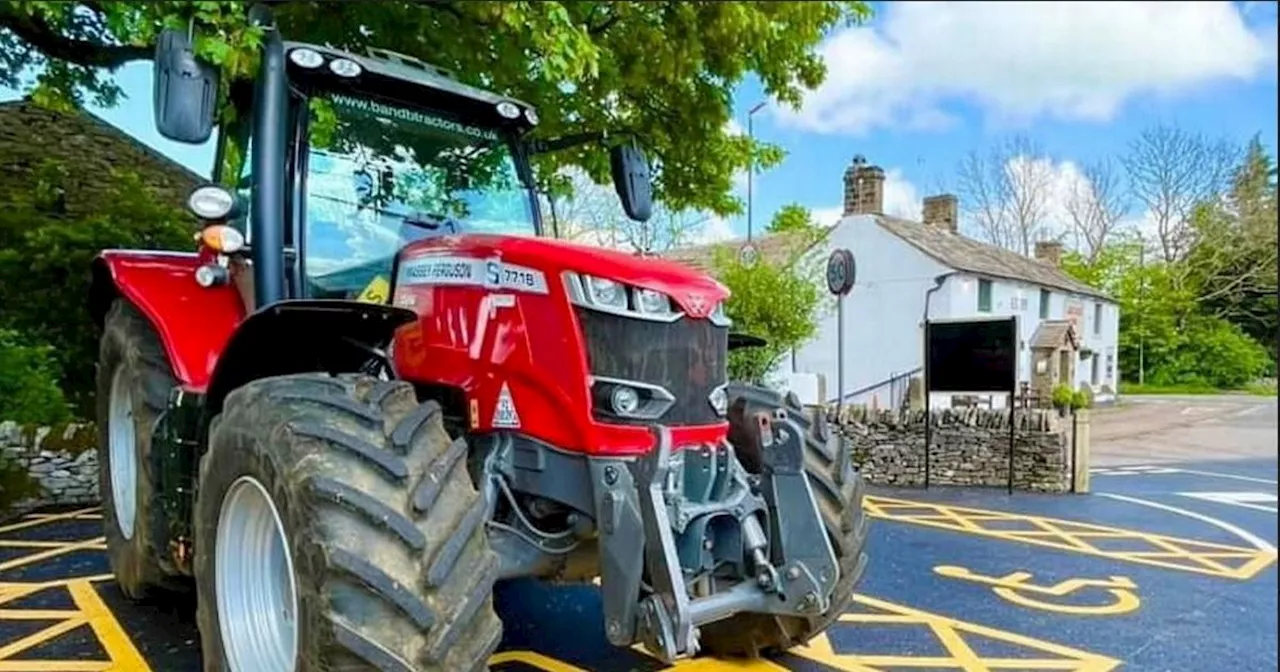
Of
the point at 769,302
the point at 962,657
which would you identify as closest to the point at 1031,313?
the point at 769,302

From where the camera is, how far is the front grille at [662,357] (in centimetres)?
217

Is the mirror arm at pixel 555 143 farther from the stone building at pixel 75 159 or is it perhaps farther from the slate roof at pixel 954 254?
the stone building at pixel 75 159

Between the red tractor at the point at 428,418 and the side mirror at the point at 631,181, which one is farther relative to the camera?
the side mirror at the point at 631,181

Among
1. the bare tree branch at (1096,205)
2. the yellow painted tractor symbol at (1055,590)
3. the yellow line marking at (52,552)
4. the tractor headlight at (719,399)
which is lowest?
the yellow painted tractor symbol at (1055,590)

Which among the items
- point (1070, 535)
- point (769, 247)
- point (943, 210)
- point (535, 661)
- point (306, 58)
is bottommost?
point (1070, 535)

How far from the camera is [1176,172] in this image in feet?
4.55

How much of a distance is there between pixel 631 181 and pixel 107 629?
100 inches

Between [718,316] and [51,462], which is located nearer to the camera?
[718,316]

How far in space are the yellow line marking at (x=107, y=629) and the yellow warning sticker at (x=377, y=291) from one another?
139cm

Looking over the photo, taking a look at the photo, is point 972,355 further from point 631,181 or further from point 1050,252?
point 631,181

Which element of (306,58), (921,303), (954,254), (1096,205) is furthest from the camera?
(921,303)

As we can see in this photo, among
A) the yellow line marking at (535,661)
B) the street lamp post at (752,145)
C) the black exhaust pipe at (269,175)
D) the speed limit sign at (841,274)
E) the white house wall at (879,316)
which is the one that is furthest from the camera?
the white house wall at (879,316)

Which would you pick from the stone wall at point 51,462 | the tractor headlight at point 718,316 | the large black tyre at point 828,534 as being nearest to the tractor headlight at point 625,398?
the tractor headlight at point 718,316

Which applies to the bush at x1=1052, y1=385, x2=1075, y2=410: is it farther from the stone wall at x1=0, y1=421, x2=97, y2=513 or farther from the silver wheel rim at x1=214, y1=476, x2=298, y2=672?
the stone wall at x1=0, y1=421, x2=97, y2=513
